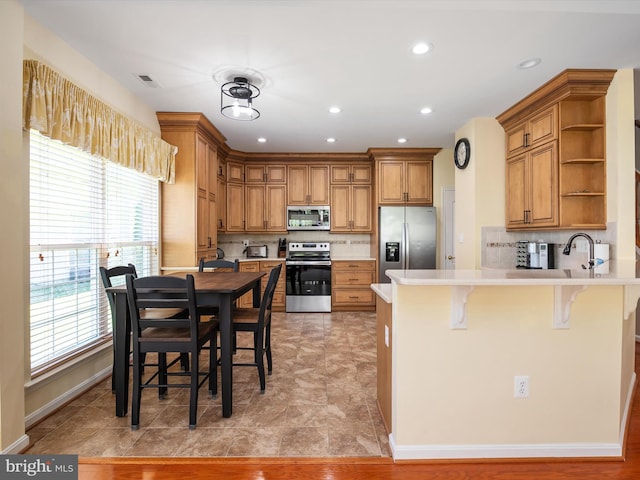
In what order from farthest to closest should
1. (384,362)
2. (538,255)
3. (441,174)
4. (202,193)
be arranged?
(441,174) → (202,193) → (538,255) → (384,362)

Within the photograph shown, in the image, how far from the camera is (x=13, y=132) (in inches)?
71.0

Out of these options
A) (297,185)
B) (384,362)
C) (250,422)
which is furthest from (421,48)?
(297,185)

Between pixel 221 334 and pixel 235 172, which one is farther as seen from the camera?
pixel 235 172

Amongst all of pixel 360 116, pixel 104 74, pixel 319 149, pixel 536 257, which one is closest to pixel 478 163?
pixel 536 257

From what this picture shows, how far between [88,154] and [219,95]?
4.24 feet

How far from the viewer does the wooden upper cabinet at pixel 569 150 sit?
288 centimetres

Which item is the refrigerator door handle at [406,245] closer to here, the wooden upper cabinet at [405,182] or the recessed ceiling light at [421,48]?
the wooden upper cabinet at [405,182]

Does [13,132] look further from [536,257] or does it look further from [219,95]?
[536,257]

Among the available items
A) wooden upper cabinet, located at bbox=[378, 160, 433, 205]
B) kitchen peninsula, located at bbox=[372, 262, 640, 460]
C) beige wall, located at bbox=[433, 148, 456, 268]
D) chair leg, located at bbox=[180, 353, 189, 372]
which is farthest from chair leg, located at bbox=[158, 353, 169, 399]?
beige wall, located at bbox=[433, 148, 456, 268]

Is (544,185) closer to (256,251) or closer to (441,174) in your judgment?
(441,174)

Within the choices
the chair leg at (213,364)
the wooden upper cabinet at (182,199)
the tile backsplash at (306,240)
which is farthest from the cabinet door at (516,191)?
the wooden upper cabinet at (182,199)

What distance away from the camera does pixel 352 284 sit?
539 centimetres

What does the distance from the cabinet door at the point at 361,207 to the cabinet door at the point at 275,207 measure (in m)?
1.14

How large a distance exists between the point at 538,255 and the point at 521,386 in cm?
218
